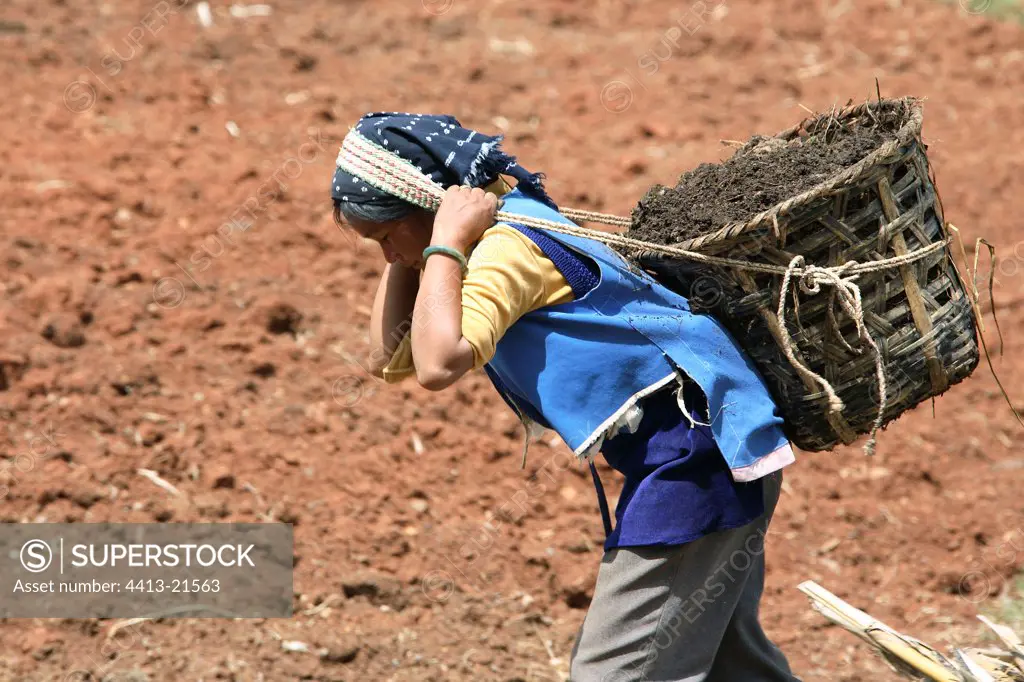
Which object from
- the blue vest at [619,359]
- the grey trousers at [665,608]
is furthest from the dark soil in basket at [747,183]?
the grey trousers at [665,608]

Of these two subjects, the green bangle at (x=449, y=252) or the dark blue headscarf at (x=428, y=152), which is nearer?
the green bangle at (x=449, y=252)

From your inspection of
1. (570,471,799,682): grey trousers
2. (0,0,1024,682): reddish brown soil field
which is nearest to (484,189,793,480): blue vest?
(570,471,799,682): grey trousers

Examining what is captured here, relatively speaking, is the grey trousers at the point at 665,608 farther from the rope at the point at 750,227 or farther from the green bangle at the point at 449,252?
the green bangle at the point at 449,252

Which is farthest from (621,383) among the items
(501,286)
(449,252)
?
(449,252)

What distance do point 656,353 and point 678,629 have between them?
587 mm

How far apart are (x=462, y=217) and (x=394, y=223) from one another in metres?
0.20

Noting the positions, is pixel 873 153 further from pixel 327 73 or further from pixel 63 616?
pixel 327 73

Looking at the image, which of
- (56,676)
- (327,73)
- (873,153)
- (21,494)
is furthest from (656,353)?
(327,73)

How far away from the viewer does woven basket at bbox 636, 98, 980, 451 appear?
241 centimetres

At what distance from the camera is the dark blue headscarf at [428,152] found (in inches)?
96.2

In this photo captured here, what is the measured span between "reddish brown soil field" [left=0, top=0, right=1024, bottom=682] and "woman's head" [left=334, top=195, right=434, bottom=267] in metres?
0.73

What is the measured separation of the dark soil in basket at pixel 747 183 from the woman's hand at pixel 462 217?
38 centimetres

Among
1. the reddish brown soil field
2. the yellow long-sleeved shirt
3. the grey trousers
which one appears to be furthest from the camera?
the reddish brown soil field

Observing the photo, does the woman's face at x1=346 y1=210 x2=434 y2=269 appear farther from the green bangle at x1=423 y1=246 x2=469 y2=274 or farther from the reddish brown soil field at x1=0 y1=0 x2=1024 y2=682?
the reddish brown soil field at x1=0 y1=0 x2=1024 y2=682
